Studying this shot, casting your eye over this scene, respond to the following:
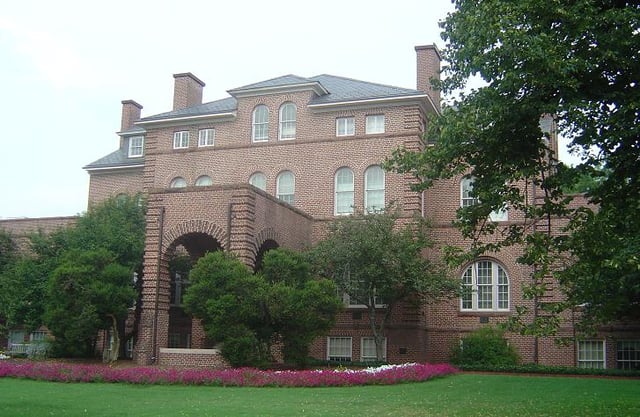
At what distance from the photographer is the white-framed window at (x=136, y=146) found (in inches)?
1708

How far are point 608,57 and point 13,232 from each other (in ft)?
112

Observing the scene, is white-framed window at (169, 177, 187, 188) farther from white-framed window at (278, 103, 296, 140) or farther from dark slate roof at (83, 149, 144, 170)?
white-framed window at (278, 103, 296, 140)

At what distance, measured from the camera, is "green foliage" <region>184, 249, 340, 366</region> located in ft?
78.3

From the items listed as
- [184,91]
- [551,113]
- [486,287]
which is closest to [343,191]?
[486,287]

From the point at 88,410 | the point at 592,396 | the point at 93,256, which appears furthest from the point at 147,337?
the point at 592,396

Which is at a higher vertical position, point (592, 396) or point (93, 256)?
point (93, 256)

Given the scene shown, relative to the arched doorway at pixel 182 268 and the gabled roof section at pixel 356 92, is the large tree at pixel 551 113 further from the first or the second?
the gabled roof section at pixel 356 92

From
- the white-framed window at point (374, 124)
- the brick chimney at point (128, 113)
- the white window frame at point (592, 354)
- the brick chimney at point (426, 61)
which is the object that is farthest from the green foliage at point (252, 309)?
the brick chimney at point (128, 113)

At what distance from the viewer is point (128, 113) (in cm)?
4612

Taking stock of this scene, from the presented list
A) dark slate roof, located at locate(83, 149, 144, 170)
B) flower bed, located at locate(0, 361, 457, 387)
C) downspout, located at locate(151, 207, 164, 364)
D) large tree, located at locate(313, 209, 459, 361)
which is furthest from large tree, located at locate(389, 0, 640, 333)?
dark slate roof, located at locate(83, 149, 144, 170)

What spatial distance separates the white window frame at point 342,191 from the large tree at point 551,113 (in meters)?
17.6

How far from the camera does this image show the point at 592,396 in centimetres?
1942

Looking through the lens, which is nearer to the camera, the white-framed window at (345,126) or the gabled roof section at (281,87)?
the white-framed window at (345,126)

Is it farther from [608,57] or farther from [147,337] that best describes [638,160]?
[147,337]
